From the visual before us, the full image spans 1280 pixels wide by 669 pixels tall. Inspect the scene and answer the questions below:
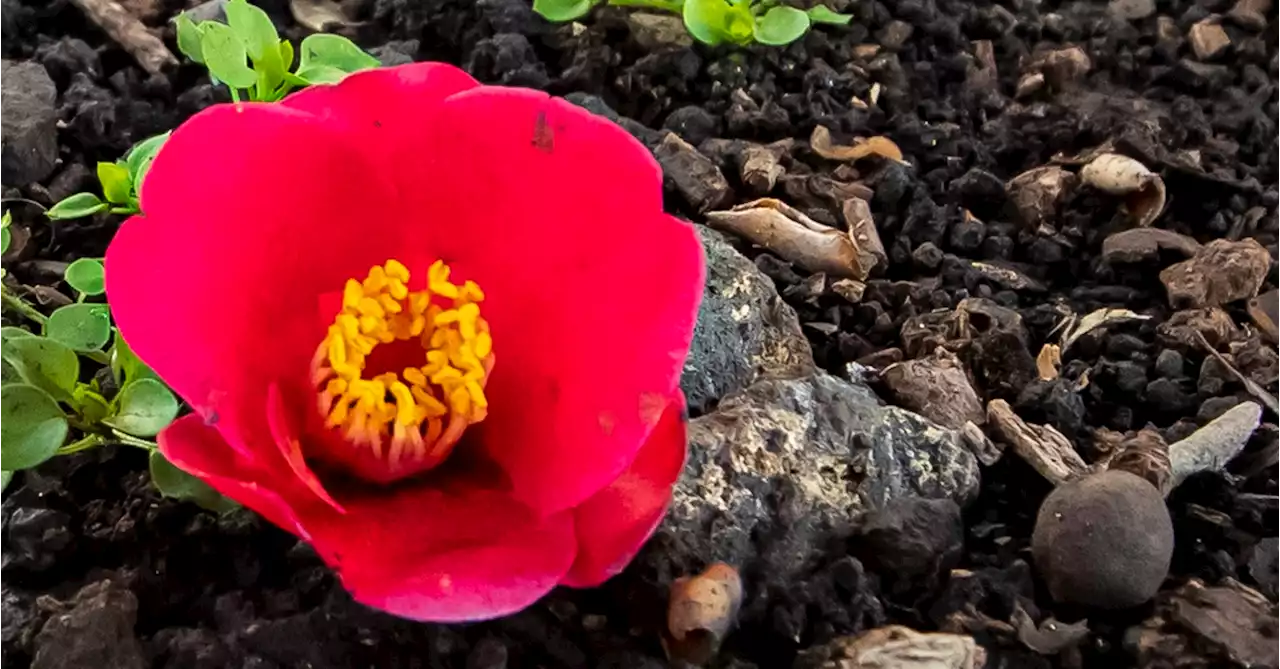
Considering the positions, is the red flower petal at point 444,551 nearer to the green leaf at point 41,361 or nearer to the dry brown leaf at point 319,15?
the green leaf at point 41,361

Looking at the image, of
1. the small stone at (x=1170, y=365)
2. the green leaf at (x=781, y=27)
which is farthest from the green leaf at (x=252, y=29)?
the small stone at (x=1170, y=365)

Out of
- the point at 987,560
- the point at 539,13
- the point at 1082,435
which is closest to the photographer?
the point at 987,560

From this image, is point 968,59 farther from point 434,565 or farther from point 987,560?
point 434,565

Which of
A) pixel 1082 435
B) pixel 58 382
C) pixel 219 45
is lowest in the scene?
pixel 1082 435

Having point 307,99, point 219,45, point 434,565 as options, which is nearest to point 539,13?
point 219,45

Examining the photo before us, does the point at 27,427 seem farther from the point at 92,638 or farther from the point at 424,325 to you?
the point at 424,325

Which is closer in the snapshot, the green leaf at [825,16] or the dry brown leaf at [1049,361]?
the dry brown leaf at [1049,361]
